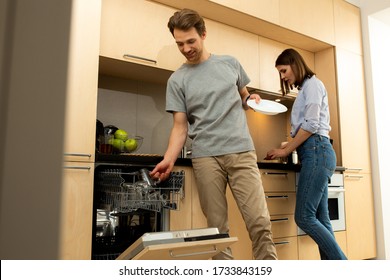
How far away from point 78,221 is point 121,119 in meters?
0.92

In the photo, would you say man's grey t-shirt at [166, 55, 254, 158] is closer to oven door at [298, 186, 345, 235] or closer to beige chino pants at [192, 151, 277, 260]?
beige chino pants at [192, 151, 277, 260]

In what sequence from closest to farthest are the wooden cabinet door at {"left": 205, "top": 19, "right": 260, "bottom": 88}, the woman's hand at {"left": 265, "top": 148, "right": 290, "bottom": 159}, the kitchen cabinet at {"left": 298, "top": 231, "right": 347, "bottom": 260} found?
the woman's hand at {"left": 265, "top": 148, "right": 290, "bottom": 159} < the kitchen cabinet at {"left": 298, "top": 231, "right": 347, "bottom": 260} < the wooden cabinet door at {"left": 205, "top": 19, "right": 260, "bottom": 88}

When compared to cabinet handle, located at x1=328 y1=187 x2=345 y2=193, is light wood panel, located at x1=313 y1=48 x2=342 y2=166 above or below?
above

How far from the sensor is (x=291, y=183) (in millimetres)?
2418

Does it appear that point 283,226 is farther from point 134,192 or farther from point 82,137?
point 82,137

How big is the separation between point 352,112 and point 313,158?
124 centimetres

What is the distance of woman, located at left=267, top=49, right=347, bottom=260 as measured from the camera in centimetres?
204

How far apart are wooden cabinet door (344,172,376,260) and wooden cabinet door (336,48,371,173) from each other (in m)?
0.13

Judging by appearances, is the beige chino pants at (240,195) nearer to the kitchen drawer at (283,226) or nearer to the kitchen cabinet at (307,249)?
the kitchen drawer at (283,226)

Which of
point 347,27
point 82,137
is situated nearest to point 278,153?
point 82,137

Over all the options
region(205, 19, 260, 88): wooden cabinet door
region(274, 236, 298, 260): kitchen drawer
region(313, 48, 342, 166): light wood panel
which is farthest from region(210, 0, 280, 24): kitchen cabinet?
region(274, 236, 298, 260): kitchen drawer

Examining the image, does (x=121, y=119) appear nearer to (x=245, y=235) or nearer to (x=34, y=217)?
(x=245, y=235)

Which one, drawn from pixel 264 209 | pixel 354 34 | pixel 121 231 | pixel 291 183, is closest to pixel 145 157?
pixel 121 231

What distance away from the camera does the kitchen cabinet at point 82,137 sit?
1643 millimetres
